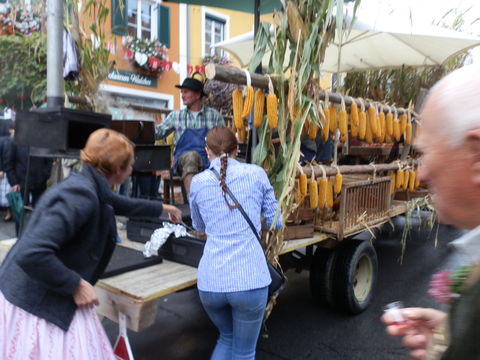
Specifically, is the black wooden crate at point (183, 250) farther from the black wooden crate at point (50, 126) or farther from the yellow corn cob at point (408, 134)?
the yellow corn cob at point (408, 134)

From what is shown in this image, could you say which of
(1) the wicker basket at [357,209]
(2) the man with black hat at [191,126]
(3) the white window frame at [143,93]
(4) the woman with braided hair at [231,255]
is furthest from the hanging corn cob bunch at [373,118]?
(3) the white window frame at [143,93]

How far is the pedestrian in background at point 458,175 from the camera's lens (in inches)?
27.0

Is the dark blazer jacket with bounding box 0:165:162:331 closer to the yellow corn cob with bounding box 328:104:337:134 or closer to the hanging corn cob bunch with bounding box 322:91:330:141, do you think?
the hanging corn cob bunch with bounding box 322:91:330:141

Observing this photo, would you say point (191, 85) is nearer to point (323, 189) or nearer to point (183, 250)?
point (323, 189)

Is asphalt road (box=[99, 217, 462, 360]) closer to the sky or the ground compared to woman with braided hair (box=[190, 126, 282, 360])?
closer to the ground

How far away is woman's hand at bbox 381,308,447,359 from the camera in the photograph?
3.68 feet

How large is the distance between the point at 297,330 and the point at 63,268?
2632 millimetres

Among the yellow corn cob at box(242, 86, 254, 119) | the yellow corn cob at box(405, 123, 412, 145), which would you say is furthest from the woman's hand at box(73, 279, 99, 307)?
the yellow corn cob at box(405, 123, 412, 145)

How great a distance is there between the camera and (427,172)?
34.8 inches

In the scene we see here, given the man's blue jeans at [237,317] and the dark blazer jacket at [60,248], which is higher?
the dark blazer jacket at [60,248]

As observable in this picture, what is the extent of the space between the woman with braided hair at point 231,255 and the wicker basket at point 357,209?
1.30 metres

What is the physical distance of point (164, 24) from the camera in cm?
1199

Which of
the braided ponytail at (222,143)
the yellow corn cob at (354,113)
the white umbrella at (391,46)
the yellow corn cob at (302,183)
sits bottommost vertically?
the yellow corn cob at (302,183)

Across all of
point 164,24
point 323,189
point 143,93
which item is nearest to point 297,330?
point 323,189
